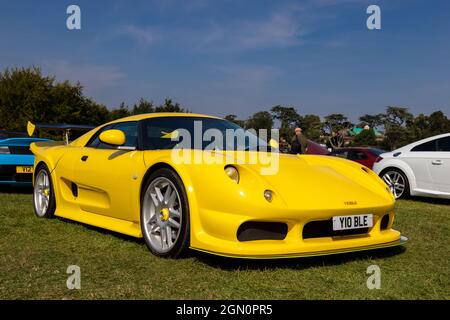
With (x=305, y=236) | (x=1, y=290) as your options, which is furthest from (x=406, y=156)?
(x=1, y=290)

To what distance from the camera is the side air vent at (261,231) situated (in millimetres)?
3301

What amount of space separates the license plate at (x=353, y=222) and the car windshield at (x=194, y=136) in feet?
4.10

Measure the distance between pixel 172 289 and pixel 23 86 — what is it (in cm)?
3447

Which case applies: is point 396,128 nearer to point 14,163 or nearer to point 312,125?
point 312,125

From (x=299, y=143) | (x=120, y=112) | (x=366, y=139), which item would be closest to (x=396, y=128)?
(x=366, y=139)

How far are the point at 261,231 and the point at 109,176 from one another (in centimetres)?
174

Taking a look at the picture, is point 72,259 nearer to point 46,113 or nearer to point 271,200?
point 271,200

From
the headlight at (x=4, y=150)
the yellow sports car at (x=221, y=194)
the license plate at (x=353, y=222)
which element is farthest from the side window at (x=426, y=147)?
the headlight at (x=4, y=150)

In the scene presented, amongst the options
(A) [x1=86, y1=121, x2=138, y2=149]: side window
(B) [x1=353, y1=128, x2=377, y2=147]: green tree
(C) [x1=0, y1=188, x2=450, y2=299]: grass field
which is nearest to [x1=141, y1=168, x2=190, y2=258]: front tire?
(C) [x1=0, y1=188, x2=450, y2=299]: grass field

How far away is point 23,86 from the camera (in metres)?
33.9

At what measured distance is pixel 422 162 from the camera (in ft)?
26.8

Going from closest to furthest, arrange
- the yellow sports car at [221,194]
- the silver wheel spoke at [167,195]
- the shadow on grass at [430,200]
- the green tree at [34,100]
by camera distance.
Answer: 1. the yellow sports car at [221,194]
2. the silver wheel spoke at [167,195]
3. the shadow on grass at [430,200]
4. the green tree at [34,100]

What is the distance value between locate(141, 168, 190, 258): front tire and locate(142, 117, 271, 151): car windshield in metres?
0.52
